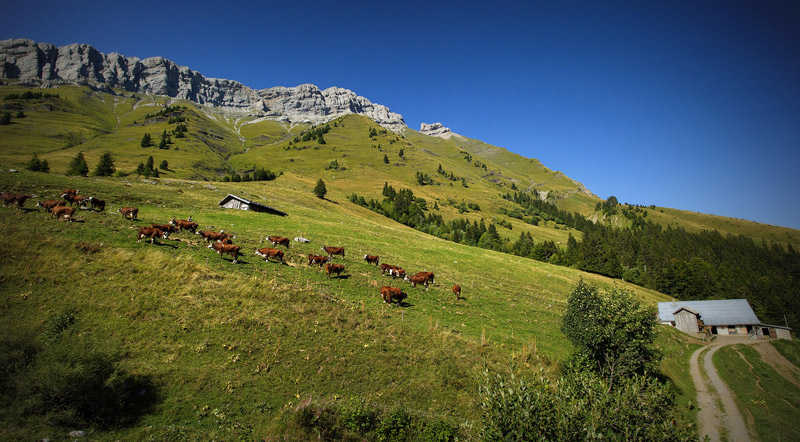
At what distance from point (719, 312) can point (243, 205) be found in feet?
339

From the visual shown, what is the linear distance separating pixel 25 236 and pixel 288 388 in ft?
68.8

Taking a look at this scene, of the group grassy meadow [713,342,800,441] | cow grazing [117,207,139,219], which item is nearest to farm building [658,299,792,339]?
grassy meadow [713,342,800,441]

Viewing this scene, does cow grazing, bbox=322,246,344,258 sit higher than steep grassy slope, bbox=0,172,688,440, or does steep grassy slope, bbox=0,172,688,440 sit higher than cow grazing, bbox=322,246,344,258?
cow grazing, bbox=322,246,344,258

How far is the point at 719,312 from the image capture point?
6775 cm

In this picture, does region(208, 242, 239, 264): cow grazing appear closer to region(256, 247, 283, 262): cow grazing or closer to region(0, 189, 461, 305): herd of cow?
region(0, 189, 461, 305): herd of cow

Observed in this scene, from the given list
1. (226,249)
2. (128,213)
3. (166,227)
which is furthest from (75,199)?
(226,249)

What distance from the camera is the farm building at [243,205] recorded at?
5634 cm

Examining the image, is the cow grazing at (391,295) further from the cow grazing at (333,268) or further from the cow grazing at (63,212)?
the cow grazing at (63,212)

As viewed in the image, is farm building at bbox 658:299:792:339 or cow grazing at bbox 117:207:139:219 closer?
cow grazing at bbox 117:207:139:219

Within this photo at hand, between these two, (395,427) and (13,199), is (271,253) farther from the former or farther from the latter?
(13,199)

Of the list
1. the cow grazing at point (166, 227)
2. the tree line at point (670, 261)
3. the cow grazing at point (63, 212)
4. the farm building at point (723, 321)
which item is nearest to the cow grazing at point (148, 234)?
the cow grazing at point (166, 227)

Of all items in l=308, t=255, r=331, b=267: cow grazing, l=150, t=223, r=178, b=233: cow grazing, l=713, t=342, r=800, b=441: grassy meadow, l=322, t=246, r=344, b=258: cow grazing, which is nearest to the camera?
l=713, t=342, r=800, b=441: grassy meadow

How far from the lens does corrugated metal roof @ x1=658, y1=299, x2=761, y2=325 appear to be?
64750 millimetres

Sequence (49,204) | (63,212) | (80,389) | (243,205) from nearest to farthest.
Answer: (80,389), (63,212), (49,204), (243,205)
